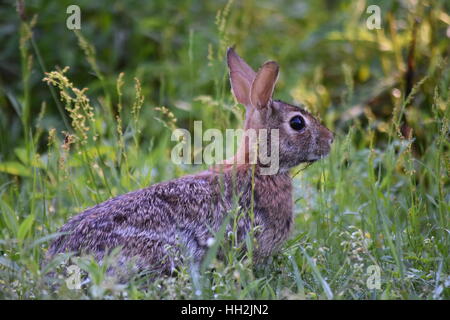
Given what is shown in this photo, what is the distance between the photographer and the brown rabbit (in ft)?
13.3

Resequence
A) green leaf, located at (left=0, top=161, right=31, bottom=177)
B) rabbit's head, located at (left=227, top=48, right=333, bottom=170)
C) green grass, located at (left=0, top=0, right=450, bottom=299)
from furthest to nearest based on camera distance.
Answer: green leaf, located at (left=0, top=161, right=31, bottom=177) → rabbit's head, located at (left=227, top=48, right=333, bottom=170) → green grass, located at (left=0, top=0, right=450, bottom=299)

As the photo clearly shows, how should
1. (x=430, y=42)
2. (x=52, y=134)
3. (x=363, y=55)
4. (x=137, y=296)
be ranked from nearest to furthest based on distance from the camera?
(x=137, y=296), (x=52, y=134), (x=430, y=42), (x=363, y=55)

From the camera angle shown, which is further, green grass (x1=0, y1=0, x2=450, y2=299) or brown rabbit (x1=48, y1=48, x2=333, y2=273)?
brown rabbit (x1=48, y1=48, x2=333, y2=273)

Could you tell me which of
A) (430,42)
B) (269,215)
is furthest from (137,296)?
(430,42)

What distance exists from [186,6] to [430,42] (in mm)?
2406

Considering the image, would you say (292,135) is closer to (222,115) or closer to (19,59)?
(222,115)

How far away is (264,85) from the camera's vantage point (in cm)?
468

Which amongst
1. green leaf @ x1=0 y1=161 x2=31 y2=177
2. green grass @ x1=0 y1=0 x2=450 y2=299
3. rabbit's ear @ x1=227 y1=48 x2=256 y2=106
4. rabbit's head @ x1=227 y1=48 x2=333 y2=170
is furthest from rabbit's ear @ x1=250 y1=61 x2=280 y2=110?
green leaf @ x1=0 y1=161 x2=31 y2=177

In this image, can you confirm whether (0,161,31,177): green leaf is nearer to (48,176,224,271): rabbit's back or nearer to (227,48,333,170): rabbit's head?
(48,176,224,271): rabbit's back

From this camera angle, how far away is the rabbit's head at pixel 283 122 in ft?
15.8

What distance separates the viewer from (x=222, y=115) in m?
5.22

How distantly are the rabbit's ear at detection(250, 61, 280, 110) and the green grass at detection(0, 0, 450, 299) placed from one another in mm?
309

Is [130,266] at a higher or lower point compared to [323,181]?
lower

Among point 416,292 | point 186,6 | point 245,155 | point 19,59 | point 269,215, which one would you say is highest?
point 186,6
